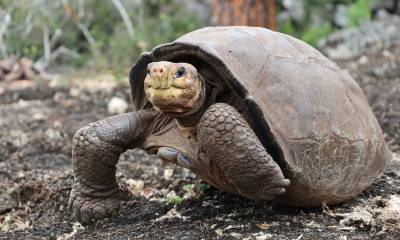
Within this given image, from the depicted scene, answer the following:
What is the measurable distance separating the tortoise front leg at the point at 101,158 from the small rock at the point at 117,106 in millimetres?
3515

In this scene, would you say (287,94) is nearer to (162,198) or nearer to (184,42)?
(184,42)

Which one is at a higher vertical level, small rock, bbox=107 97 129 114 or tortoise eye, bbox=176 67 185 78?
tortoise eye, bbox=176 67 185 78

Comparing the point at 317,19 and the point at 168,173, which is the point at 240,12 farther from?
the point at 317,19

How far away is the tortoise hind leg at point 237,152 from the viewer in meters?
2.29

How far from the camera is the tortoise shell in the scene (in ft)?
8.08

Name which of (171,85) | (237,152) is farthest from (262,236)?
(171,85)

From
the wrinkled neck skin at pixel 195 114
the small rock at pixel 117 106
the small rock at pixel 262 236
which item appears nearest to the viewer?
the small rock at pixel 262 236

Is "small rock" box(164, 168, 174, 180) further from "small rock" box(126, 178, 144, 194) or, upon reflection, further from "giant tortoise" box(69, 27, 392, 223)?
"giant tortoise" box(69, 27, 392, 223)

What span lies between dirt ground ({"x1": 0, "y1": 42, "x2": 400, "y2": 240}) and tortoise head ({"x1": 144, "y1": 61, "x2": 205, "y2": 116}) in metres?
0.63

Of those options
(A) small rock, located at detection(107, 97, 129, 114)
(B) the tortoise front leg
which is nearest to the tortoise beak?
(B) the tortoise front leg

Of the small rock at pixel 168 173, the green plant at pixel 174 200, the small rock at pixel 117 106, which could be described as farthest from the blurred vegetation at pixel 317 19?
the green plant at pixel 174 200

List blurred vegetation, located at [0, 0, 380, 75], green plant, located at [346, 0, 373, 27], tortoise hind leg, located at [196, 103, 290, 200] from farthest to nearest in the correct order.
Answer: green plant, located at [346, 0, 373, 27]
blurred vegetation, located at [0, 0, 380, 75]
tortoise hind leg, located at [196, 103, 290, 200]

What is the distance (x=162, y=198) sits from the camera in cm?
327

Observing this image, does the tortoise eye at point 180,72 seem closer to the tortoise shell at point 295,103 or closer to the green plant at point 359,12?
the tortoise shell at point 295,103
